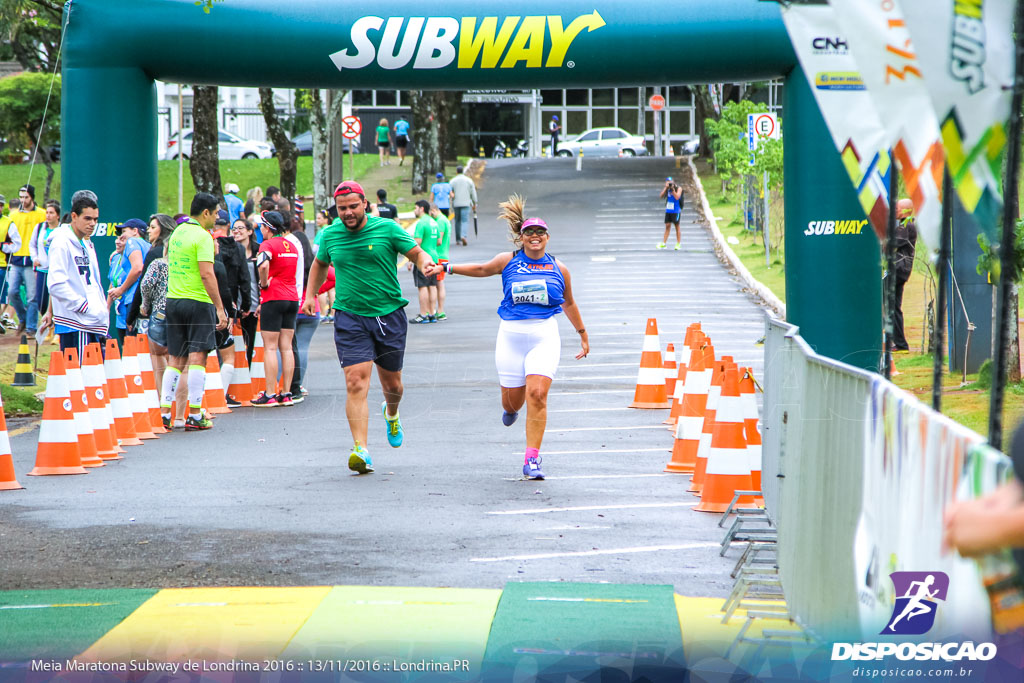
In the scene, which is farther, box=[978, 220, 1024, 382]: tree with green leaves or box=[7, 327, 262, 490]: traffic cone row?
box=[978, 220, 1024, 382]: tree with green leaves

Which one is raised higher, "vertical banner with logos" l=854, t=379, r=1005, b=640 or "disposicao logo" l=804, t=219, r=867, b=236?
"disposicao logo" l=804, t=219, r=867, b=236

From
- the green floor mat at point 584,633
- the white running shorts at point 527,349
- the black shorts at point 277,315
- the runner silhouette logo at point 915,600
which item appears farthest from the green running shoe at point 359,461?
the runner silhouette logo at point 915,600

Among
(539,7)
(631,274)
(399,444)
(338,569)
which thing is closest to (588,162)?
(631,274)

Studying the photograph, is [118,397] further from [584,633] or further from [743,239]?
[743,239]

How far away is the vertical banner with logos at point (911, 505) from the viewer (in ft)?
10.0

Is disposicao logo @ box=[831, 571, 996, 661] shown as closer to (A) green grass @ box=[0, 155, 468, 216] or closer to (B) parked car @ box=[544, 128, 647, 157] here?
(A) green grass @ box=[0, 155, 468, 216]

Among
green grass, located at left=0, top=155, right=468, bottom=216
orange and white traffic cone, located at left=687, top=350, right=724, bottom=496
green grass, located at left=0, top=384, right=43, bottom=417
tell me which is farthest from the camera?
green grass, located at left=0, top=155, right=468, bottom=216

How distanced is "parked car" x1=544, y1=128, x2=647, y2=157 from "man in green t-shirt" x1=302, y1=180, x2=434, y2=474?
47841 millimetres

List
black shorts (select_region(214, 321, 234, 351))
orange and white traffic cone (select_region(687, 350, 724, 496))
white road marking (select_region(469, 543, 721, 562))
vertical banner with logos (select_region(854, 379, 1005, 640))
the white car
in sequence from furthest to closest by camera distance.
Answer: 1. the white car
2. black shorts (select_region(214, 321, 234, 351))
3. orange and white traffic cone (select_region(687, 350, 724, 496))
4. white road marking (select_region(469, 543, 721, 562))
5. vertical banner with logos (select_region(854, 379, 1005, 640))

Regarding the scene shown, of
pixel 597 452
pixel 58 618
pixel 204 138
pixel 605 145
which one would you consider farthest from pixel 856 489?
pixel 605 145

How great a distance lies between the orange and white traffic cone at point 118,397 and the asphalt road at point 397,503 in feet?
0.81

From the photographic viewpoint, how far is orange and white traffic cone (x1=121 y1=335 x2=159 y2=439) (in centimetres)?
1148

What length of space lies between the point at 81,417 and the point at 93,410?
0.20 m

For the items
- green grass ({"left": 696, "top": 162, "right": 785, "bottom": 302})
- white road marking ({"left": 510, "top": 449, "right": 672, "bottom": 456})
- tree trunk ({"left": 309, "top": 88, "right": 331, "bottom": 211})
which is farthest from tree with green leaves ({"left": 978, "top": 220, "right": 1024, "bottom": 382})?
tree trunk ({"left": 309, "top": 88, "right": 331, "bottom": 211})
